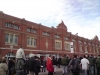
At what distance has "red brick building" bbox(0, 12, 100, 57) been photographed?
27.7 m

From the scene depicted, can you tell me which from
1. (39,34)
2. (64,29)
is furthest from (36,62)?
(64,29)

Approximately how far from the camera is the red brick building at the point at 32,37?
27703mm

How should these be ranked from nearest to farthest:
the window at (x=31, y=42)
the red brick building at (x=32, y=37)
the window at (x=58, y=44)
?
the red brick building at (x=32, y=37)
the window at (x=31, y=42)
the window at (x=58, y=44)

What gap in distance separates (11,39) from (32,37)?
20.5 feet

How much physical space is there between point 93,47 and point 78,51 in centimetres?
1765

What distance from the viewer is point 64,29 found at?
1822 inches

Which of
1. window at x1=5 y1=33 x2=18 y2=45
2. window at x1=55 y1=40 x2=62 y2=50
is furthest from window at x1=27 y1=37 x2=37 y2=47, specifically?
window at x1=55 y1=40 x2=62 y2=50

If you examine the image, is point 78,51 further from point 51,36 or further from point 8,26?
point 8,26

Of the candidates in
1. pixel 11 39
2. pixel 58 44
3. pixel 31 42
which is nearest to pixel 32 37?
pixel 31 42

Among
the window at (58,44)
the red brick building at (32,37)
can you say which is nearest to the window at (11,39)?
the red brick building at (32,37)

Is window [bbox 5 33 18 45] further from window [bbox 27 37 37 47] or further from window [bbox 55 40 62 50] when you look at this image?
window [bbox 55 40 62 50]

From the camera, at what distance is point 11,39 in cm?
2888

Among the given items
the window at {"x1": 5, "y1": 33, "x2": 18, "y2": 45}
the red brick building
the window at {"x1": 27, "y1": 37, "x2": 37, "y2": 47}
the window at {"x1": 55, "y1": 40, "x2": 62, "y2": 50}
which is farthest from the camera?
the window at {"x1": 55, "y1": 40, "x2": 62, "y2": 50}

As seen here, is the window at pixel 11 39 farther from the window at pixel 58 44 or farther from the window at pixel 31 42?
the window at pixel 58 44
